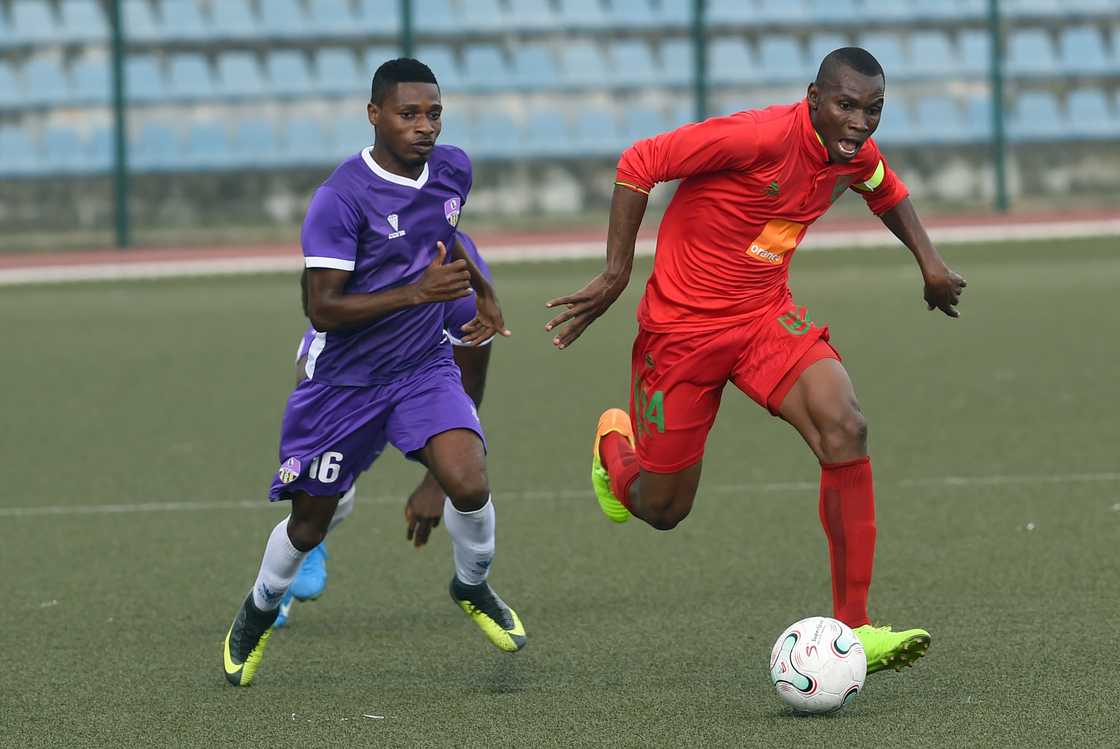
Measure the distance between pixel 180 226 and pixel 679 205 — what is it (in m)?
18.1

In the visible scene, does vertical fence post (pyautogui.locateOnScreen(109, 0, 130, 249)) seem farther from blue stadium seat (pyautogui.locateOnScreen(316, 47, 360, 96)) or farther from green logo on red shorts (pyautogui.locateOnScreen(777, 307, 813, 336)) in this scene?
green logo on red shorts (pyautogui.locateOnScreen(777, 307, 813, 336))

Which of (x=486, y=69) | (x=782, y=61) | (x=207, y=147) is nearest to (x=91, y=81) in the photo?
(x=207, y=147)

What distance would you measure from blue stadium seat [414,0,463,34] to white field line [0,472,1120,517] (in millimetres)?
16372

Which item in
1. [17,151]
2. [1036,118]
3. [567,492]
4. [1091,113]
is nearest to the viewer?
[567,492]

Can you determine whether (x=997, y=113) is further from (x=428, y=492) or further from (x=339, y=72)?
(x=428, y=492)

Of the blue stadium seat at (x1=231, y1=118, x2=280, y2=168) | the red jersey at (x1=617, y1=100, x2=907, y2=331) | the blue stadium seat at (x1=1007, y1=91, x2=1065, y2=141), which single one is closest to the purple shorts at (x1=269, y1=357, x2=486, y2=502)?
the red jersey at (x1=617, y1=100, x2=907, y2=331)

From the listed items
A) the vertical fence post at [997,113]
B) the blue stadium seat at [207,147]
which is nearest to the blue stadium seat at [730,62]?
the vertical fence post at [997,113]

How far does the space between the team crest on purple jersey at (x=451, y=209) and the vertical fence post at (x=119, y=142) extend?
17978 mm

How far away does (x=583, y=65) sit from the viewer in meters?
24.5

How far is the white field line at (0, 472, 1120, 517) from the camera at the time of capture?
8.21 metres

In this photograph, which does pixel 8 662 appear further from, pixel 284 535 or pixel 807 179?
pixel 807 179

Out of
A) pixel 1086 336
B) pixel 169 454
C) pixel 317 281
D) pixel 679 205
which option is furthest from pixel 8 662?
pixel 1086 336

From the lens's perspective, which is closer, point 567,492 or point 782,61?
point 567,492

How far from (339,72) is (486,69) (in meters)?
1.89
